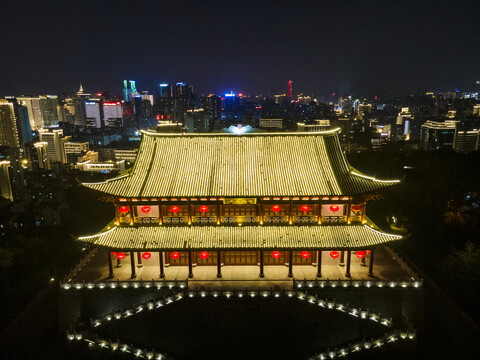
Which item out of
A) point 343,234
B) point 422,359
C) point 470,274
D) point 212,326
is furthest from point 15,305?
point 470,274

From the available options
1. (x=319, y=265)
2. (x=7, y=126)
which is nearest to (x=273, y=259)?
(x=319, y=265)

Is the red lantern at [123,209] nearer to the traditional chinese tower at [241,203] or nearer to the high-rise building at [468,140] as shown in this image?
the traditional chinese tower at [241,203]

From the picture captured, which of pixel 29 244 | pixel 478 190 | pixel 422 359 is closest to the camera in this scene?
pixel 422 359

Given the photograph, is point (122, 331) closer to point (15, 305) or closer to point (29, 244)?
point (15, 305)

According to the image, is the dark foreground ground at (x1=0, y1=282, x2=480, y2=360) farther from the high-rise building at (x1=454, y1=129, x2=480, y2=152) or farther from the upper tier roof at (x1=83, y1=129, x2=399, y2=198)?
the high-rise building at (x1=454, y1=129, x2=480, y2=152)

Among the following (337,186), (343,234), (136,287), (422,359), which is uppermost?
(337,186)

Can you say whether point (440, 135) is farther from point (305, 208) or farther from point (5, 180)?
point (5, 180)
